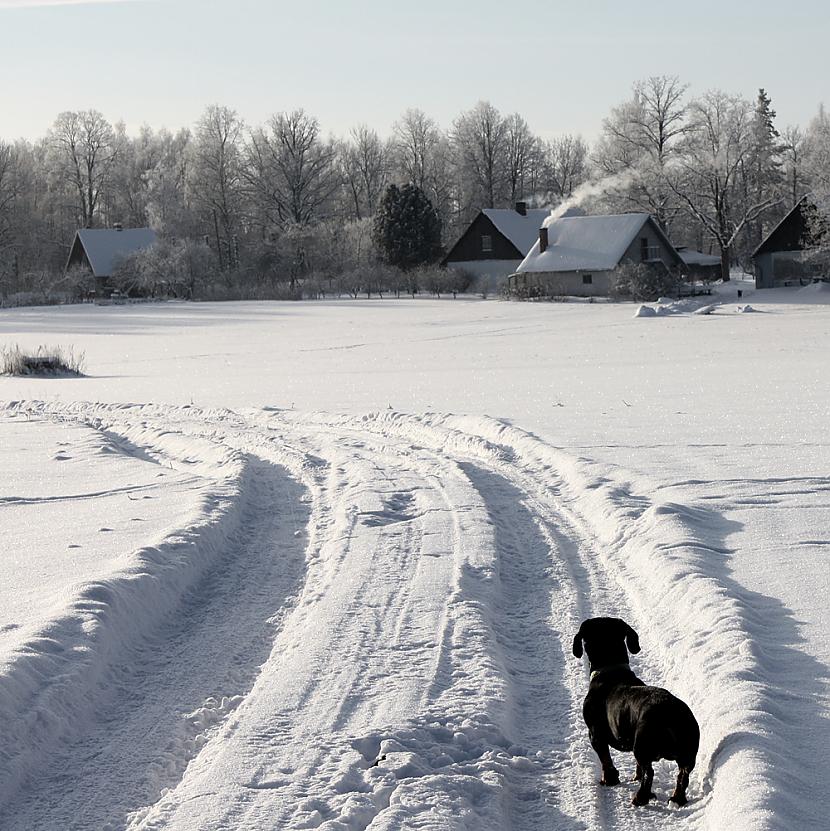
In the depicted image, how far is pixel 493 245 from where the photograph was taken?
80.7m

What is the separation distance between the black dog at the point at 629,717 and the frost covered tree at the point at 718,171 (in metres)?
72.2

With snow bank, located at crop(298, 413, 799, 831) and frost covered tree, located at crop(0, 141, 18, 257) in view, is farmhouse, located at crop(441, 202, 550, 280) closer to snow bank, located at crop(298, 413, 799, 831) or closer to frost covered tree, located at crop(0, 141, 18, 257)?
frost covered tree, located at crop(0, 141, 18, 257)

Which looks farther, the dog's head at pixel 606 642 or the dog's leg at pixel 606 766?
the dog's head at pixel 606 642

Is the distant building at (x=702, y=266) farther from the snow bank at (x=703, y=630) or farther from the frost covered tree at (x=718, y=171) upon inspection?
the snow bank at (x=703, y=630)

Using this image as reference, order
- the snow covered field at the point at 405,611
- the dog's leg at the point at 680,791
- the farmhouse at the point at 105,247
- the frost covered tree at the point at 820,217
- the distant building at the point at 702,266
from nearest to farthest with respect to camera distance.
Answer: the dog's leg at the point at 680,791, the snow covered field at the point at 405,611, the frost covered tree at the point at 820,217, the distant building at the point at 702,266, the farmhouse at the point at 105,247

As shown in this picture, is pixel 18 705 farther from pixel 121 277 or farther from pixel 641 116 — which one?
pixel 641 116

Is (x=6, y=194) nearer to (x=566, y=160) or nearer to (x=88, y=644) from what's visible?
(x=566, y=160)

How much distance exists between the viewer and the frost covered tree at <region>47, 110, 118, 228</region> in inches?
4176

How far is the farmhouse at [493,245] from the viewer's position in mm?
80062

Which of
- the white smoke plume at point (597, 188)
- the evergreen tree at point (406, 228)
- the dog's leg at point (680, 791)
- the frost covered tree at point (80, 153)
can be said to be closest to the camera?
the dog's leg at point (680, 791)

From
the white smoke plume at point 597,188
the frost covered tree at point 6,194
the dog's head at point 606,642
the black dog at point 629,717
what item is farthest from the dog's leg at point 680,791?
the frost covered tree at point 6,194

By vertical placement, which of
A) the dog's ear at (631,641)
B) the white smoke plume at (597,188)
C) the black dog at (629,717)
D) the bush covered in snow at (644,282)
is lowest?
the black dog at (629,717)

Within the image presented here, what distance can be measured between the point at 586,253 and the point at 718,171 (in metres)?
12.9

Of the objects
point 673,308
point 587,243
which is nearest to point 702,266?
point 587,243
